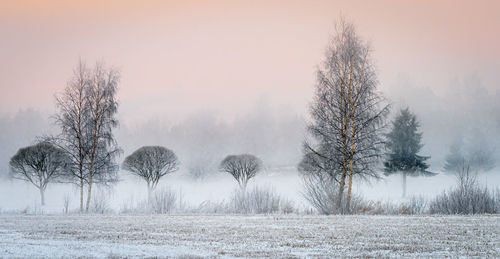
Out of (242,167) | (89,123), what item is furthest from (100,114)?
(242,167)

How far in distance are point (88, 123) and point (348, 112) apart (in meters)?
16.0

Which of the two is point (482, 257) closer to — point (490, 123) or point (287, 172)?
point (287, 172)

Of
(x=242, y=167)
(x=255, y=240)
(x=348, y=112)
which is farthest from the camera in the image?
(x=242, y=167)

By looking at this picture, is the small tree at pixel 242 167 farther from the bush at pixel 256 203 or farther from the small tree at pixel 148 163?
the bush at pixel 256 203

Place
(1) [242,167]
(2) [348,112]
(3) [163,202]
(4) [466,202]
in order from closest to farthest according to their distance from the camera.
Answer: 1. (4) [466,202]
2. (2) [348,112]
3. (3) [163,202]
4. (1) [242,167]

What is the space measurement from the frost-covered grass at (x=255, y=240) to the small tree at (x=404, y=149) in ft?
137

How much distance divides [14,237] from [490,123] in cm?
7537

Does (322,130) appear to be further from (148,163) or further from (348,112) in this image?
(148,163)

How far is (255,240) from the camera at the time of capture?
10328 millimetres

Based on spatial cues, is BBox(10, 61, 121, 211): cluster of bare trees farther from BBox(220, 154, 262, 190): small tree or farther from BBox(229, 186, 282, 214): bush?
BBox(220, 154, 262, 190): small tree

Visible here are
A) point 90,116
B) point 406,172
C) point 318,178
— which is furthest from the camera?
point 406,172

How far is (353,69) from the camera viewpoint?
2198cm

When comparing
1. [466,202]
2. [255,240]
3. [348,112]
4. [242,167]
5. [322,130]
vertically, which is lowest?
[255,240]

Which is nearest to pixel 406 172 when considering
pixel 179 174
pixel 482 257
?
pixel 179 174
